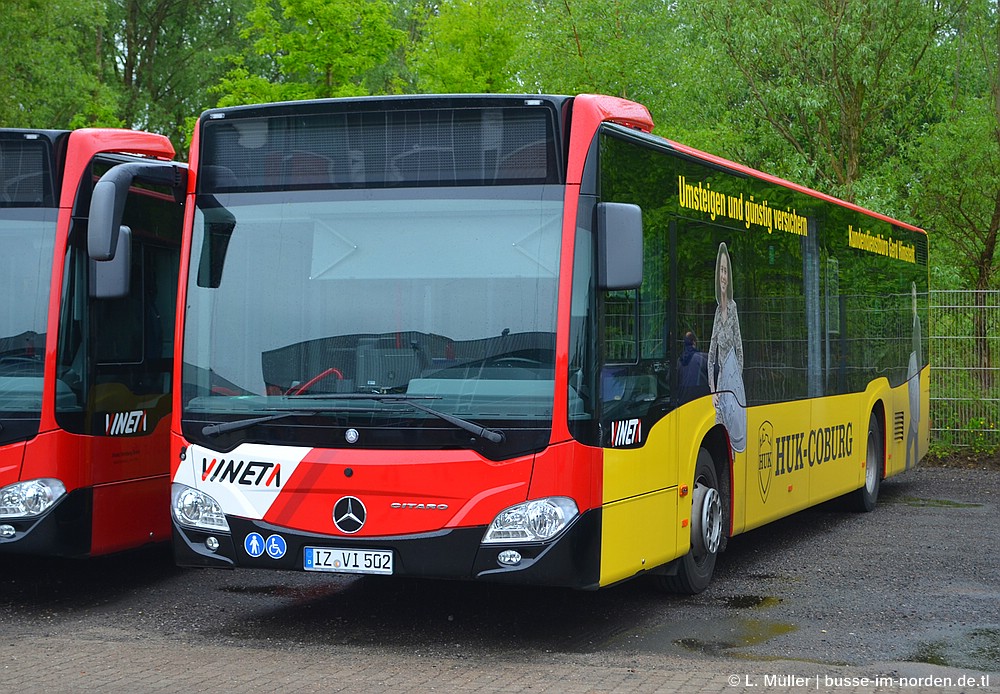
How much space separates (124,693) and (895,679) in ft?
12.2

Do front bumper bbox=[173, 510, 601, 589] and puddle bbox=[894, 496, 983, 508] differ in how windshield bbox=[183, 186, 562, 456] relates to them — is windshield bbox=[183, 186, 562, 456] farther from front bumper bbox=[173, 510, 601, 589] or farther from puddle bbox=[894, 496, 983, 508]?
puddle bbox=[894, 496, 983, 508]

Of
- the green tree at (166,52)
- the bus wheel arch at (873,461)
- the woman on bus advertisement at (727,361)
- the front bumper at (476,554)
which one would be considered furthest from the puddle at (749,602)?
the green tree at (166,52)

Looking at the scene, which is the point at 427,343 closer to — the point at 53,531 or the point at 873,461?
the point at 53,531

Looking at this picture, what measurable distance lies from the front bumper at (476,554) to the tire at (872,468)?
7178 millimetres

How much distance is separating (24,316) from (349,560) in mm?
2745

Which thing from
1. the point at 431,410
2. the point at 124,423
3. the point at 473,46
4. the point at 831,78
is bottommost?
the point at 124,423

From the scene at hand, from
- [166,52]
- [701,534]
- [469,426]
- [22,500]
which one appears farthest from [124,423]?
[166,52]

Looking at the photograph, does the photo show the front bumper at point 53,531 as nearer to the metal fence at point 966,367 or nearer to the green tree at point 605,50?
the metal fence at point 966,367

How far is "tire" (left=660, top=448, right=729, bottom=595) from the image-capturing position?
9.22 m

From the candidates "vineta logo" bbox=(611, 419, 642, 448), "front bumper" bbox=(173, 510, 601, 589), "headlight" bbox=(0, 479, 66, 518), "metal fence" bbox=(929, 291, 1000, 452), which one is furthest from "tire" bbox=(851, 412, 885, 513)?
"headlight" bbox=(0, 479, 66, 518)

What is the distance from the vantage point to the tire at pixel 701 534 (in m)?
9.22

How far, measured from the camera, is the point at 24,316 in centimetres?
884

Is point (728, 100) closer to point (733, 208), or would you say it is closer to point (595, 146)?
point (733, 208)

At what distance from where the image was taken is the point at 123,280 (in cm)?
841
